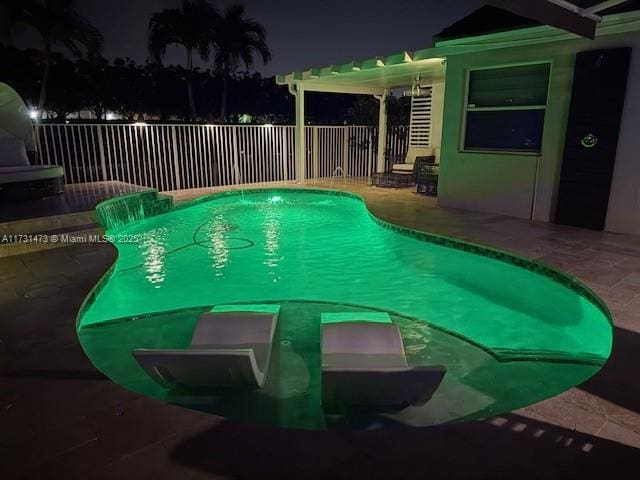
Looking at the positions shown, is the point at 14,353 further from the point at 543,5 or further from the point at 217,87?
the point at 217,87

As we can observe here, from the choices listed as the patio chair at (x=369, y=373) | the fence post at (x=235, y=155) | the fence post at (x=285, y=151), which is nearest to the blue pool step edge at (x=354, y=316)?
the patio chair at (x=369, y=373)

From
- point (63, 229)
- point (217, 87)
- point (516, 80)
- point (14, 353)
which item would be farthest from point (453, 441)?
point (217, 87)

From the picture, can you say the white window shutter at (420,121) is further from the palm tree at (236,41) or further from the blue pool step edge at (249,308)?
the palm tree at (236,41)

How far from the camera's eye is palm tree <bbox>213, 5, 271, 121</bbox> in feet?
67.3

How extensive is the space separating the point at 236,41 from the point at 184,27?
248 cm

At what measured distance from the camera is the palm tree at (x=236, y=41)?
20516mm

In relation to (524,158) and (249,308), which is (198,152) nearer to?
(524,158)

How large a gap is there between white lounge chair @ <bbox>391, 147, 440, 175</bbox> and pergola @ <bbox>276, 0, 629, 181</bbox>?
1.34 meters

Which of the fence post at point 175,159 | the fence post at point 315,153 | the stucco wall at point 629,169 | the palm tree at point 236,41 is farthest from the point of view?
the palm tree at point 236,41

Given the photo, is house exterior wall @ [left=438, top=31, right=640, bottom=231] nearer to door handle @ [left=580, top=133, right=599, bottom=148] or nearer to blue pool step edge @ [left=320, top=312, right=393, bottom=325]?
door handle @ [left=580, top=133, right=599, bottom=148]

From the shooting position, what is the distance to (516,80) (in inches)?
280

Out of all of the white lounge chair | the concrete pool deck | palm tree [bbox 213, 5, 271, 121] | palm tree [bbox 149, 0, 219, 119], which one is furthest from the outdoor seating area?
palm tree [bbox 213, 5, 271, 121]

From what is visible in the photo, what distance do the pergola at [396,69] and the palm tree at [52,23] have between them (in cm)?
764

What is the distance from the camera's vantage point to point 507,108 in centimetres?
732
